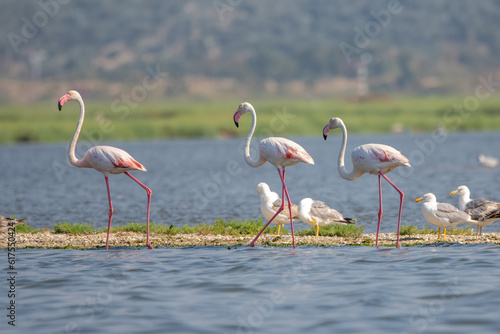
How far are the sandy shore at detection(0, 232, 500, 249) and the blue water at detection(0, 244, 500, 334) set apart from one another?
0.38m

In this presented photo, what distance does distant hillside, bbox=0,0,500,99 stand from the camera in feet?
448

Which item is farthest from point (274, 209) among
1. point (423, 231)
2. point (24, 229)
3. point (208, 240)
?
point (24, 229)

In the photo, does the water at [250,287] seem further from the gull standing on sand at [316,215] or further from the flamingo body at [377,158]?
the flamingo body at [377,158]

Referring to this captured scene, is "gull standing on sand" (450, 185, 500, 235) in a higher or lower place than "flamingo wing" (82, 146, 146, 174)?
lower

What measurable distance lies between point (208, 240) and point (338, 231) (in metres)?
2.35

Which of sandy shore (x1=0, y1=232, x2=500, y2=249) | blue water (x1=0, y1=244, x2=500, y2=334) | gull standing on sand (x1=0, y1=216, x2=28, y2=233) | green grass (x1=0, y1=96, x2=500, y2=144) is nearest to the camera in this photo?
blue water (x1=0, y1=244, x2=500, y2=334)

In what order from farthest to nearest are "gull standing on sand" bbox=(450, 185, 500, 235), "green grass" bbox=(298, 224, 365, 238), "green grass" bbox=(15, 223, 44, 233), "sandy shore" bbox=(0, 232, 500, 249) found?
1. "green grass" bbox=(15, 223, 44, 233)
2. "green grass" bbox=(298, 224, 365, 238)
3. "gull standing on sand" bbox=(450, 185, 500, 235)
4. "sandy shore" bbox=(0, 232, 500, 249)

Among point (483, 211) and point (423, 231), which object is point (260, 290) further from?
point (483, 211)

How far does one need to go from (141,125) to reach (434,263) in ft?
146

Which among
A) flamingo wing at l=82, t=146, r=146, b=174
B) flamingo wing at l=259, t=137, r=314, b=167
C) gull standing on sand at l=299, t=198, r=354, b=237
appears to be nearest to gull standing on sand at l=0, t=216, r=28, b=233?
flamingo wing at l=82, t=146, r=146, b=174

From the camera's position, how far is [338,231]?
13836mm

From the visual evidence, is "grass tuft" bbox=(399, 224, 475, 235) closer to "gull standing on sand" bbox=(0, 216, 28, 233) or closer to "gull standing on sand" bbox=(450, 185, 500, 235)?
"gull standing on sand" bbox=(450, 185, 500, 235)

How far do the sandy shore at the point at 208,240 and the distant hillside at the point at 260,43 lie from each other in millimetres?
113545

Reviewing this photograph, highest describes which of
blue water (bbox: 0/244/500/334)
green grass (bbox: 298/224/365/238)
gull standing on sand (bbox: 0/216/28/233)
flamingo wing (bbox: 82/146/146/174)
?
flamingo wing (bbox: 82/146/146/174)
